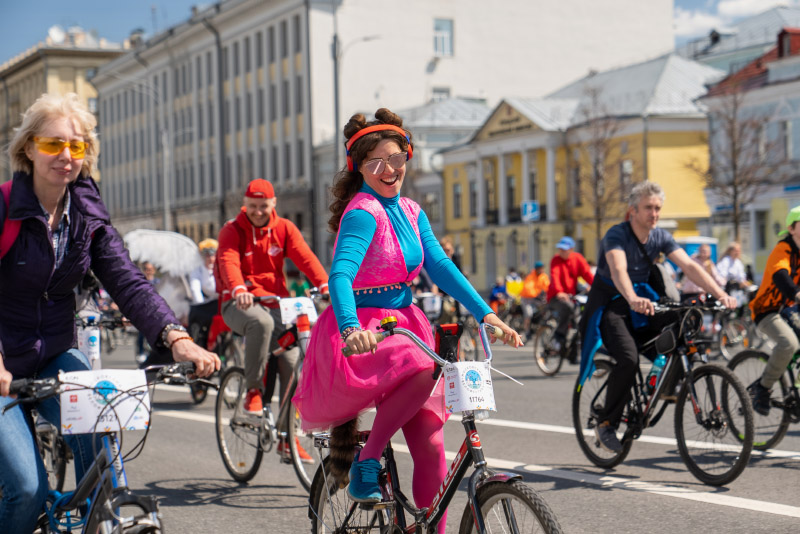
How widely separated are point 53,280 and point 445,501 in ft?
5.42

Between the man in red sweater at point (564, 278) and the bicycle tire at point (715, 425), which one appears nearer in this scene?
the bicycle tire at point (715, 425)

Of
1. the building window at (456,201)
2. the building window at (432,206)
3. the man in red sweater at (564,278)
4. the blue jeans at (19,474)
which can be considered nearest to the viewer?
the blue jeans at (19,474)

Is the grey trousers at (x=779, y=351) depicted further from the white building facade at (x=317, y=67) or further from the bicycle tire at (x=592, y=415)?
the white building facade at (x=317, y=67)

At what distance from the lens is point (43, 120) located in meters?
4.34

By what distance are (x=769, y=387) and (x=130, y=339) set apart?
87.2 ft

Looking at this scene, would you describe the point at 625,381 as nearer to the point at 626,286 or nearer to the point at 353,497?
the point at 626,286

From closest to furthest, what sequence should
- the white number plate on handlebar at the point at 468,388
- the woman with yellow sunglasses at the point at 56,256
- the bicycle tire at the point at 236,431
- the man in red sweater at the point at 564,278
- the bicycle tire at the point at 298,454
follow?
the white number plate on handlebar at the point at 468,388, the woman with yellow sunglasses at the point at 56,256, the bicycle tire at the point at 298,454, the bicycle tire at the point at 236,431, the man in red sweater at the point at 564,278

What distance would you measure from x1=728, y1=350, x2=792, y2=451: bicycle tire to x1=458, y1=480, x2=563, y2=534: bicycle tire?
4899 millimetres

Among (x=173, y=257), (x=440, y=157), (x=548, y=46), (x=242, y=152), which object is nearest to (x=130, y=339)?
(x=173, y=257)

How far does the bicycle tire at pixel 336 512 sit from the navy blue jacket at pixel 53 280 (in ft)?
3.54

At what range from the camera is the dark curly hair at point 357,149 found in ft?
15.8

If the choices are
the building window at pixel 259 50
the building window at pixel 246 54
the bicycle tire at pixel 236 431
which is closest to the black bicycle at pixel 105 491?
the bicycle tire at pixel 236 431

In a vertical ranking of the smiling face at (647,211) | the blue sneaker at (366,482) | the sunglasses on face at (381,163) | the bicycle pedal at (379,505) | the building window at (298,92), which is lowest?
the bicycle pedal at (379,505)

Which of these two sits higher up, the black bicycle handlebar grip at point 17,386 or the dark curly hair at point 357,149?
the dark curly hair at point 357,149
